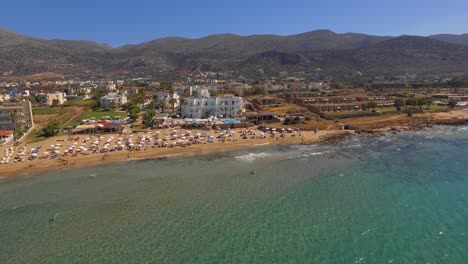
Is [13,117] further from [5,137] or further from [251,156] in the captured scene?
[251,156]

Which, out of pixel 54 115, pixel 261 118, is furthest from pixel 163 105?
pixel 261 118

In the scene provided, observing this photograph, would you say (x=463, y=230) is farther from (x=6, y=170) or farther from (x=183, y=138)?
(x=6, y=170)

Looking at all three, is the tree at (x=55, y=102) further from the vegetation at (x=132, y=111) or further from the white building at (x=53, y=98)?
Result: the vegetation at (x=132, y=111)

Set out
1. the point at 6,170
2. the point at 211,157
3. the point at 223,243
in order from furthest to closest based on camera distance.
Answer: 1. the point at 211,157
2. the point at 6,170
3. the point at 223,243

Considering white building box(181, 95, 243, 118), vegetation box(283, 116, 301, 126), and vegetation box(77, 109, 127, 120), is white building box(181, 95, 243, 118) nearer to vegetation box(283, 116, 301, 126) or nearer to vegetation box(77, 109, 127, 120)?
vegetation box(283, 116, 301, 126)

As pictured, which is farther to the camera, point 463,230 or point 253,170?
point 253,170

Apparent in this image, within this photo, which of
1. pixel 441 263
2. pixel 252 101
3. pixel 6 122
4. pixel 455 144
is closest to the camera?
pixel 441 263

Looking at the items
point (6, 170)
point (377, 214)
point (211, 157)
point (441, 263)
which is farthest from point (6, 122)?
point (441, 263)

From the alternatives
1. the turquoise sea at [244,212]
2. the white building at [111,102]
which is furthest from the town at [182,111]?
the turquoise sea at [244,212]
